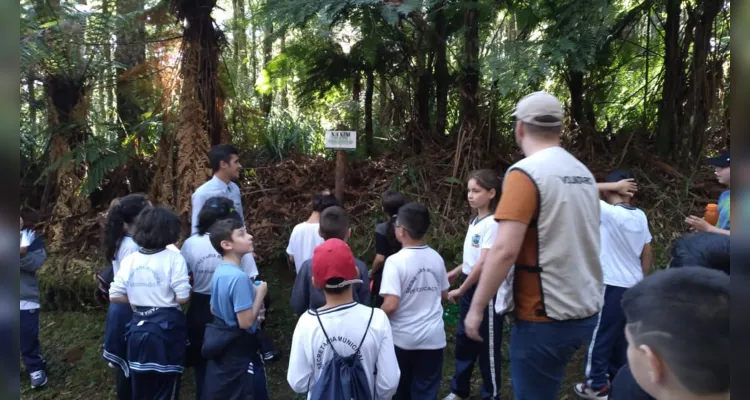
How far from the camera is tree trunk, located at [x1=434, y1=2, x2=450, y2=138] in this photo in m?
6.96

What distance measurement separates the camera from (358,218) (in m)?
6.66

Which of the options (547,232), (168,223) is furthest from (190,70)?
A: (547,232)

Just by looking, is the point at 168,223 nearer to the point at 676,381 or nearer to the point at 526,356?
the point at 526,356

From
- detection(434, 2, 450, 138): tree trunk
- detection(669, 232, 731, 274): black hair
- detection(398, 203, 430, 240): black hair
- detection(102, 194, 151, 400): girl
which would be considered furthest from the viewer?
detection(434, 2, 450, 138): tree trunk

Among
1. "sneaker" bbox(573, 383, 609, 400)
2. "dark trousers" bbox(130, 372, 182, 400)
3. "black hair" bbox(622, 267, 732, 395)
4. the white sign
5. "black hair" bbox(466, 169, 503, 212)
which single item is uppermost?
the white sign

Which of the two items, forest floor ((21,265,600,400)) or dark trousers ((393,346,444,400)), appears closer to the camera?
dark trousers ((393,346,444,400))

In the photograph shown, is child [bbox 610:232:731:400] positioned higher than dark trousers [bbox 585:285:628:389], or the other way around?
child [bbox 610:232:731:400]

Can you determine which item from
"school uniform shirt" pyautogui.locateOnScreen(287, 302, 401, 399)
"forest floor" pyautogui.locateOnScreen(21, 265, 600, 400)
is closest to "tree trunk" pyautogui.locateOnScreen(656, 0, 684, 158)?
"forest floor" pyautogui.locateOnScreen(21, 265, 600, 400)

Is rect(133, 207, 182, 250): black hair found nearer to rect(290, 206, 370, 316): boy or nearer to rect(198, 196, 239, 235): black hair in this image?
rect(198, 196, 239, 235): black hair

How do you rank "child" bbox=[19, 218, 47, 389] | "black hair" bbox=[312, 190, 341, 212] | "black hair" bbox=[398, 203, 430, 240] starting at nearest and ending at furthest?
"black hair" bbox=[398, 203, 430, 240] → "black hair" bbox=[312, 190, 341, 212] → "child" bbox=[19, 218, 47, 389]

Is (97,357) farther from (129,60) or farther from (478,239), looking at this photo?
(129,60)

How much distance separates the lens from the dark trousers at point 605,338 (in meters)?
4.01

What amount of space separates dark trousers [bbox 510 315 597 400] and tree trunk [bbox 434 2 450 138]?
5.13 metres

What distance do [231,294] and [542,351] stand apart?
6.22 ft
